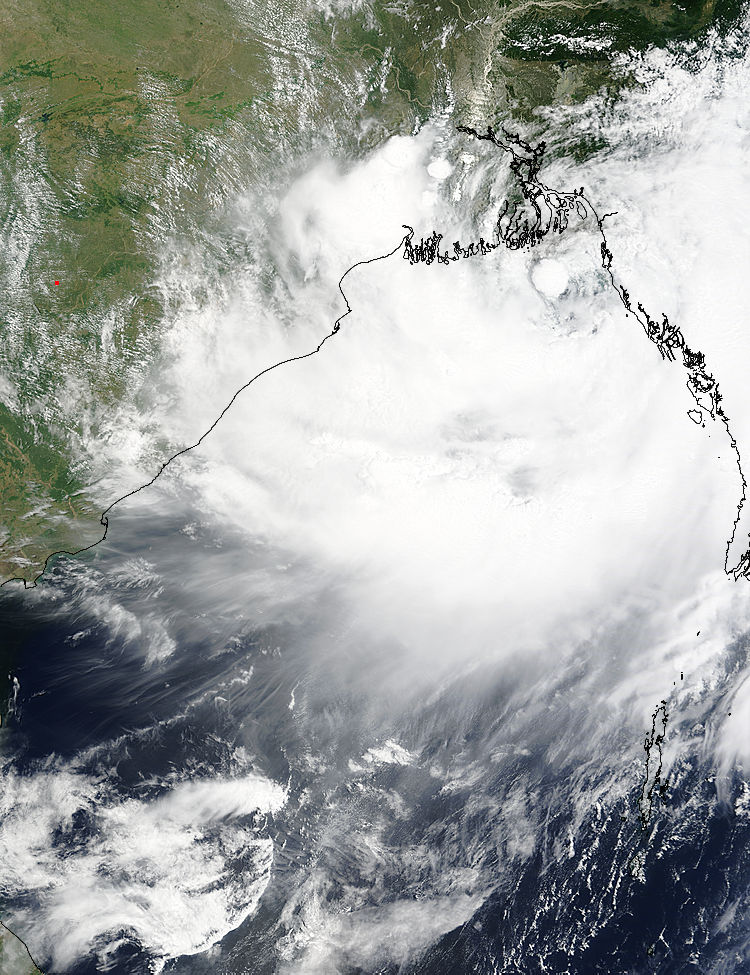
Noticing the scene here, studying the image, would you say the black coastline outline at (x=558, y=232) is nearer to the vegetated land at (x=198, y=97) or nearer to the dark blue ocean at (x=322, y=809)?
the vegetated land at (x=198, y=97)

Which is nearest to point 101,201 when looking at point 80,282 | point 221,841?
point 80,282

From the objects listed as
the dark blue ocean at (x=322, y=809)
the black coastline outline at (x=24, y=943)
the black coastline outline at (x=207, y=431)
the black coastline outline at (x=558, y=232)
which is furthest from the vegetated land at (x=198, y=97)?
the black coastline outline at (x=24, y=943)

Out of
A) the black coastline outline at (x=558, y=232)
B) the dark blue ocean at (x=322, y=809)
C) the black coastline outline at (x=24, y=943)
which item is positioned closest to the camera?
the black coastline outline at (x=558, y=232)

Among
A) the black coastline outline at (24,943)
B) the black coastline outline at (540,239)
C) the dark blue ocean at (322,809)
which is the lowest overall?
the black coastline outline at (24,943)

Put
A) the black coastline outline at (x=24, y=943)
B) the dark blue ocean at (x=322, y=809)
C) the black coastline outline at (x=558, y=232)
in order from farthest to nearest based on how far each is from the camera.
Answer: the black coastline outline at (x=24, y=943) < the dark blue ocean at (x=322, y=809) < the black coastline outline at (x=558, y=232)

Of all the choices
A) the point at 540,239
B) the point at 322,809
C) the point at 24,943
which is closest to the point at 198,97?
the point at 540,239

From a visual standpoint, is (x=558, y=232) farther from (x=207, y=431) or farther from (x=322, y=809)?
(x=322, y=809)
